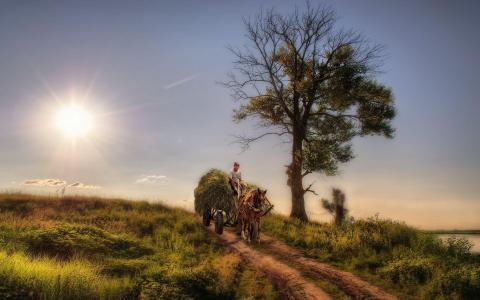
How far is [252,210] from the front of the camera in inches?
778

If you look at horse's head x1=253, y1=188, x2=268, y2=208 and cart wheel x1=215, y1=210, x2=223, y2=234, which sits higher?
horse's head x1=253, y1=188, x2=268, y2=208

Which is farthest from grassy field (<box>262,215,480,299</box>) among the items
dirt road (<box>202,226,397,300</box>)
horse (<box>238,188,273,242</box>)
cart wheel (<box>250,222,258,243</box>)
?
horse (<box>238,188,273,242</box>)

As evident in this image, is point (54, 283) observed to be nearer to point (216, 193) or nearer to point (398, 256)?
point (216, 193)

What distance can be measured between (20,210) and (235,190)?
13.6 metres

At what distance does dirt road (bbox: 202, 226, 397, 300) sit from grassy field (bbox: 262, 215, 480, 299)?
2.21ft

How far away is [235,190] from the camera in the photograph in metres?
21.4

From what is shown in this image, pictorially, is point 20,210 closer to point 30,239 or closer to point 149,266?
point 30,239

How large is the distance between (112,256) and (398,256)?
10.8 meters

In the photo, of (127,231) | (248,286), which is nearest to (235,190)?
(127,231)

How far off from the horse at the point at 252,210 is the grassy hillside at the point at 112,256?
1611 millimetres

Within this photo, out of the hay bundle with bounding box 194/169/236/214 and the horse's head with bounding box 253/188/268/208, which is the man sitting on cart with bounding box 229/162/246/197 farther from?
the horse's head with bounding box 253/188/268/208

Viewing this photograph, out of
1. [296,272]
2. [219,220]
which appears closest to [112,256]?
[219,220]

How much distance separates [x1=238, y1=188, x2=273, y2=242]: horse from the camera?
19.7m

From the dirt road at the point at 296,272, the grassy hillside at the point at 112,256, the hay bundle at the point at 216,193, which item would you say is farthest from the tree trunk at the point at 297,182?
the hay bundle at the point at 216,193
